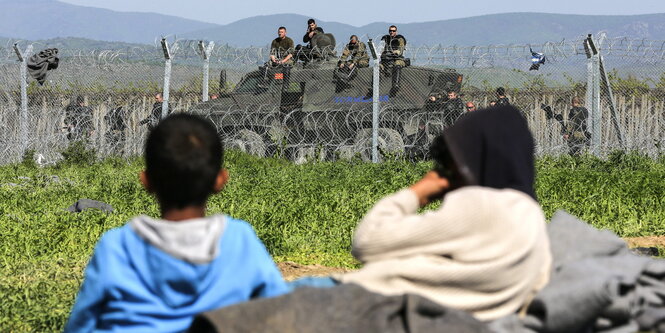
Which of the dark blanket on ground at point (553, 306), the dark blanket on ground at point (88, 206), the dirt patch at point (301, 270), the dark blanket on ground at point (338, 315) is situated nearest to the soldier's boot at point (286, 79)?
the dark blanket on ground at point (88, 206)

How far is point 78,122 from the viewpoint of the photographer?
Result: 16.4 m

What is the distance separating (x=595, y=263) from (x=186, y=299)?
3.66 ft

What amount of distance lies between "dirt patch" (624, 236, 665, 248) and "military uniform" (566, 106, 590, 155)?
20.5 ft

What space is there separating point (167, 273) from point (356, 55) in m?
14.0

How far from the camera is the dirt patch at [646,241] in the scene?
306 inches

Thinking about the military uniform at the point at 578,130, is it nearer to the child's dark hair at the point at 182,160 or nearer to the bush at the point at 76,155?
the bush at the point at 76,155

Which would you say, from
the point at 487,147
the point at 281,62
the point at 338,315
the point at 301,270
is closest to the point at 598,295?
the point at 487,147

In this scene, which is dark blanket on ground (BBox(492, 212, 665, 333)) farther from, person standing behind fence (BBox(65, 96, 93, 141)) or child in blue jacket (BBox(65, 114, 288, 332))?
person standing behind fence (BBox(65, 96, 93, 141))

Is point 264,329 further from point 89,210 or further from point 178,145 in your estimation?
point 89,210

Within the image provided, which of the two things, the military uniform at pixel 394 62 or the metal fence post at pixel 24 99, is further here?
the military uniform at pixel 394 62

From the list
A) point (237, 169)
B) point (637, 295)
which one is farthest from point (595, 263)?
point (237, 169)

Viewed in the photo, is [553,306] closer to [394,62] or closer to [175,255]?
[175,255]

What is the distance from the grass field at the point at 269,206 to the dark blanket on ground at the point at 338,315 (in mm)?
2926

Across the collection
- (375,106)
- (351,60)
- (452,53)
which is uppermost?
(452,53)
